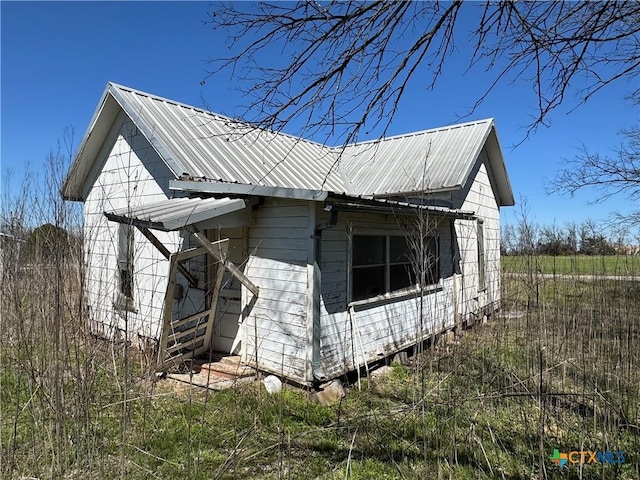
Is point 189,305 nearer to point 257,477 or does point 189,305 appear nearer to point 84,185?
point 257,477

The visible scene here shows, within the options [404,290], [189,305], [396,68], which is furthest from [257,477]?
[404,290]

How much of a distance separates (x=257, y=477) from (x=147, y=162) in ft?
20.5

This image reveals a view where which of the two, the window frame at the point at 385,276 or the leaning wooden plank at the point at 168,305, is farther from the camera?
the window frame at the point at 385,276

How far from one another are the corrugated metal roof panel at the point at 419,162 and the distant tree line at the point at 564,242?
72.7 inches

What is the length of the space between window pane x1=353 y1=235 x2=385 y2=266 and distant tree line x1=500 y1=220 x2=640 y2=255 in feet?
7.46

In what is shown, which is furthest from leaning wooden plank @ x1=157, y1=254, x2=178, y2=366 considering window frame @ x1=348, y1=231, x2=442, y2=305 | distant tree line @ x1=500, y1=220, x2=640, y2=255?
distant tree line @ x1=500, y1=220, x2=640, y2=255

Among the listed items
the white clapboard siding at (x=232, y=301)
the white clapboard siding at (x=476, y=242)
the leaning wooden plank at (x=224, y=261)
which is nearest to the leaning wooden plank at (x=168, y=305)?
the leaning wooden plank at (x=224, y=261)

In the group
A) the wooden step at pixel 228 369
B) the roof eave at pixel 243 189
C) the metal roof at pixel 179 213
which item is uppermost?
the roof eave at pixel 243 189

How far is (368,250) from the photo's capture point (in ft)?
21.7

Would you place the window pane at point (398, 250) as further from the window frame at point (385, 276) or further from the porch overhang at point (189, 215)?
the porch overhang at point (189, 215)

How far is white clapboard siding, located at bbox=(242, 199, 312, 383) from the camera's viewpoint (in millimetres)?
5465

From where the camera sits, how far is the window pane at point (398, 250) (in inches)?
282

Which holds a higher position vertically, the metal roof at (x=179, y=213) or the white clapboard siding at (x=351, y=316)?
the metal roof at (x=179, y=213)

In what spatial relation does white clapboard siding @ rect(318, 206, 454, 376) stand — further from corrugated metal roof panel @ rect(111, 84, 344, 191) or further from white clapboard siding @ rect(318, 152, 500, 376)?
corrugated metal roof panel @ rect(111, 84, 344, 191)
